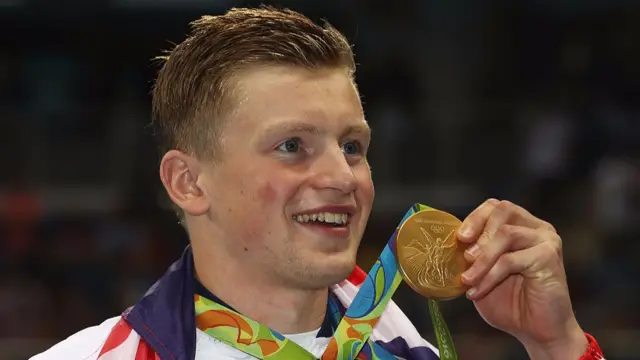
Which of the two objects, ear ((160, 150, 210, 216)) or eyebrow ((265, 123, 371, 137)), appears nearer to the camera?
eyebrow ((265, 123, 371, 137))

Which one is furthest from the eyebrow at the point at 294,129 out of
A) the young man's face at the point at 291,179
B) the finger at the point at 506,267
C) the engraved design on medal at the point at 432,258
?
the finger at the point at 506,267

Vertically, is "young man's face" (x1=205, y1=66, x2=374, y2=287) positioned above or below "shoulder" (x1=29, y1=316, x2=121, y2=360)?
above

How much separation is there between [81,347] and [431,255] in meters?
0.76

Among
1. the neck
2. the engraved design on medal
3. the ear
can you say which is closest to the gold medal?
the engraved design on medal

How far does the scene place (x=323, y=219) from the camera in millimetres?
2129

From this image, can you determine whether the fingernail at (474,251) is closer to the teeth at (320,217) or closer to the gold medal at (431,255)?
the gold medal at (431,255)

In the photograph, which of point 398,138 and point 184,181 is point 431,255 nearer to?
point 184,181

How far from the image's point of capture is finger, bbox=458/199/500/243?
2.17m

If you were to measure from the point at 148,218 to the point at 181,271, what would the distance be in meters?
3.95

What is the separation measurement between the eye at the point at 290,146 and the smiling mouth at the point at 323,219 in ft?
0.45

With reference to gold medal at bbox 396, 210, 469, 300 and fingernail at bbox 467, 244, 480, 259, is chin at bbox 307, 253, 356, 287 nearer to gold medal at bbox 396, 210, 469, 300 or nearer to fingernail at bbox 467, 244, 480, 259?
gold medal at bbox 396, 210, 469, 300

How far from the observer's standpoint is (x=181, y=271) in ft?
7.43

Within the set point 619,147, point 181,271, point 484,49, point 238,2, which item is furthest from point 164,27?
point 181,271

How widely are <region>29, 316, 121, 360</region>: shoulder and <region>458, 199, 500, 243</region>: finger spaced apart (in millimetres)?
772
